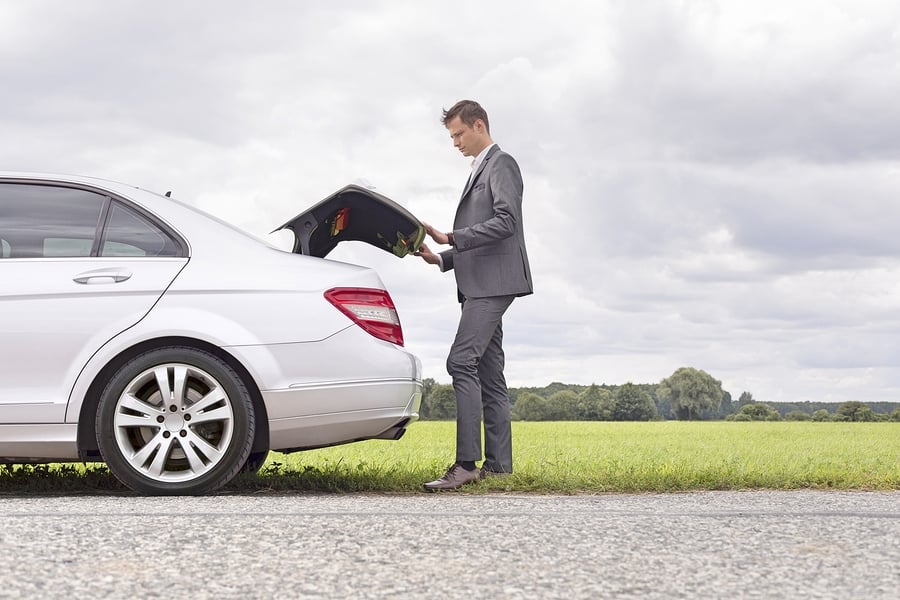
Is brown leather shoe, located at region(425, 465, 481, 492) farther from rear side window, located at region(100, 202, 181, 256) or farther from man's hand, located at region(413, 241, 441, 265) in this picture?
rear side window, located at region(100, 202, 181, 256)

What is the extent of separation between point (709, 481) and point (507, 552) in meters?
3.26

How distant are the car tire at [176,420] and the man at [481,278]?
4.41 ft

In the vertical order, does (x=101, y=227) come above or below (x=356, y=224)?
below

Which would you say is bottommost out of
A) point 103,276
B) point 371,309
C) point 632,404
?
point 632,404

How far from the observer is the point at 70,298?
222 inches

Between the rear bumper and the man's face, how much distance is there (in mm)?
1739

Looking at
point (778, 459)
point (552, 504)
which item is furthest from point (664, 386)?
point (552, 504)

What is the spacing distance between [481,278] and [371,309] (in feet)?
3.15

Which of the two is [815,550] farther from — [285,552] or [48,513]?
[48,513]

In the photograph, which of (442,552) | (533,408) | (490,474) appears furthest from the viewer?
(533,408)

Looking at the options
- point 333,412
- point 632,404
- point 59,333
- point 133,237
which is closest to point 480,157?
point 333,412

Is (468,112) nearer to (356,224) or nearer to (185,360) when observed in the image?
(356,224)

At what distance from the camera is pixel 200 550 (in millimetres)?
3811

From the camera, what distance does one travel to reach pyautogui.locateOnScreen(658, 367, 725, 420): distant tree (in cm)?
6225
